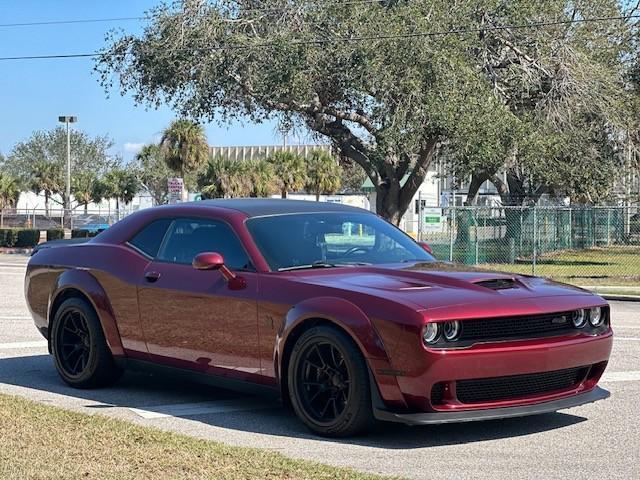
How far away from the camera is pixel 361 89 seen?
3098 centimetres

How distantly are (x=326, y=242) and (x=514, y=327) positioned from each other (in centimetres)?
178

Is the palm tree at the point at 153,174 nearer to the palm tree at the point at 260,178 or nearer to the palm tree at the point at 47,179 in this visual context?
the palm tree at the point at 47,179

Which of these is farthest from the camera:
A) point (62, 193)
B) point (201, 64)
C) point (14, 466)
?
point (62, 193)

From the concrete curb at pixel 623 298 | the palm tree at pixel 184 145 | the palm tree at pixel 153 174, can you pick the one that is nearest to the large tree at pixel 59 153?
the palm tree at pixel 153 174

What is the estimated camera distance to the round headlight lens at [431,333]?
6.11 m

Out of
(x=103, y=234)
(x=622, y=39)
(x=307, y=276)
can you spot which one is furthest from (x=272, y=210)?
(x=622, y=39)

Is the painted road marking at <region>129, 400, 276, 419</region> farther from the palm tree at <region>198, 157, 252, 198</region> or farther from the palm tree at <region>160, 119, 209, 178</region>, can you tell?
the palm tree at <region>198, 157, 252, 198</region>

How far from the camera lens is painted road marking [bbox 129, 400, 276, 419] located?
7.53 metres

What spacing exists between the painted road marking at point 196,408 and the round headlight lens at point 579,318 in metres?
2.43

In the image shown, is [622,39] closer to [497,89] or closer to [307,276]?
[497,89]

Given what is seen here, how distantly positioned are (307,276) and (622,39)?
3289 centimetres

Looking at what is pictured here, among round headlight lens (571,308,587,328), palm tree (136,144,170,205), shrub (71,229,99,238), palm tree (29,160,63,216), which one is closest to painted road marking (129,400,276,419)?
round headlight lens (571,308,587,328)

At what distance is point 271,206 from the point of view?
794 centimetres

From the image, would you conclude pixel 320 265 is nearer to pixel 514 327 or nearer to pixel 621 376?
pixel 514 327
